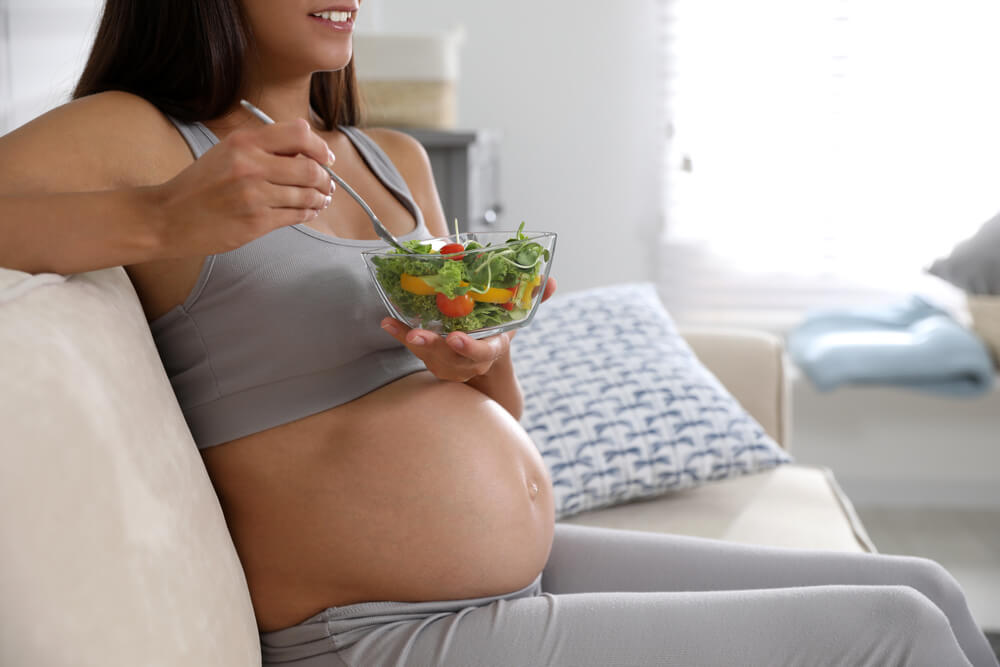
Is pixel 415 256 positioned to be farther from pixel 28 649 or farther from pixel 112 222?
pixel 28 649

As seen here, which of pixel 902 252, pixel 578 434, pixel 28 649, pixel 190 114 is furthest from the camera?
pixel 902 252

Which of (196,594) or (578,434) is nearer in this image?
(196,594)

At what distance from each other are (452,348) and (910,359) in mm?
2324

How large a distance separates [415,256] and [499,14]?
2765 mm

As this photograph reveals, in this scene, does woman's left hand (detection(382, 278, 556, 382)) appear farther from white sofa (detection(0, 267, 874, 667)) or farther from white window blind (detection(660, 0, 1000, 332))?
white window blind (detection(660, 0, 1000, 332))

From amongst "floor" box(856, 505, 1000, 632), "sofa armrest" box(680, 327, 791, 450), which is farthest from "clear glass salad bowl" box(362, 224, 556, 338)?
"floor" box(856, 505, 1000, 632)

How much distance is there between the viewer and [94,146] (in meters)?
0.86

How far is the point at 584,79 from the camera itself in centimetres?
341

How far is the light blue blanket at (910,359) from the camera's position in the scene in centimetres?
281

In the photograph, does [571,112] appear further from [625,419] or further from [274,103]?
[274,103]

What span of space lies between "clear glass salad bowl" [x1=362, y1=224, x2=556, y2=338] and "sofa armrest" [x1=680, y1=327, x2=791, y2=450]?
1.10 meters

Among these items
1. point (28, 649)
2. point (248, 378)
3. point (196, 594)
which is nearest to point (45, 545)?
point (28, 649)

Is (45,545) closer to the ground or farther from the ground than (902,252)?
farther from the ground

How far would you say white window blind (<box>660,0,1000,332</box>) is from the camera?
3227 mm
